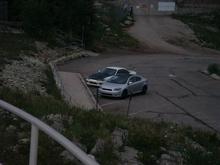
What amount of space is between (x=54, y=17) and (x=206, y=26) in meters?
49.0

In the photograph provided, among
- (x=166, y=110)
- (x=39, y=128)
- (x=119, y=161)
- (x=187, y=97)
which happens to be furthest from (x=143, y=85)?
(x=39, y=128)

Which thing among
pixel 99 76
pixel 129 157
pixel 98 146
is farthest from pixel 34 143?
pixel 99 76

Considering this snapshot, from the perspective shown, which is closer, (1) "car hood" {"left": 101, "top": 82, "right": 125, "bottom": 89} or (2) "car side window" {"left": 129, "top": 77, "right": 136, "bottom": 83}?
(1) "car hood" {"left": 101, "top": 82, "right": 125, "bottom": 89}

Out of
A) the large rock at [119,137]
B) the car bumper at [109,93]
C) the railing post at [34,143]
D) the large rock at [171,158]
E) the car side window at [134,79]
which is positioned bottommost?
the car bumper at [109,93]

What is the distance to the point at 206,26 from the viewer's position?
106m

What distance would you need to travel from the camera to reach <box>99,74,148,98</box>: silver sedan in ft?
136

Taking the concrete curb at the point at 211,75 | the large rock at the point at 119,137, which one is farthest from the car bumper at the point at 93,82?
the large rock at the point at 119,137

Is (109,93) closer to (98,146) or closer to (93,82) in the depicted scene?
(93,82)

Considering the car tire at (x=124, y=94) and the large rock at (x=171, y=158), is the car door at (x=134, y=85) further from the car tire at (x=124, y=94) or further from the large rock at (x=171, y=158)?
the large rock at (x=171, y=158)

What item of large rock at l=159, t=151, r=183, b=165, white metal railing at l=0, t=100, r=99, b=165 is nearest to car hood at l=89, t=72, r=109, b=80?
large rock at l=159, t=151, r=183, b=165

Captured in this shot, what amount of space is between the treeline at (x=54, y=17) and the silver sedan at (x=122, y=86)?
63.9ft

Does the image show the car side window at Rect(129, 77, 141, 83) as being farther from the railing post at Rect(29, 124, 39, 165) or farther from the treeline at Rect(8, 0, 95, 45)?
Answer: the railing post at Rect(29, 124, 39, 165)

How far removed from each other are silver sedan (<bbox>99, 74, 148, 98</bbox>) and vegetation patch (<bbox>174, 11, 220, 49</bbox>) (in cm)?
5042

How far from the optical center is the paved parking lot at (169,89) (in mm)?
35406
